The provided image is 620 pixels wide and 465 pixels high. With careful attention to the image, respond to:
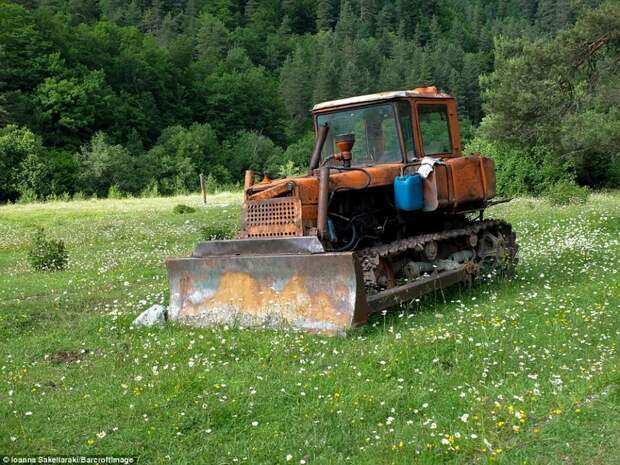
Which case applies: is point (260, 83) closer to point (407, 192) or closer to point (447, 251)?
point (447, 251)

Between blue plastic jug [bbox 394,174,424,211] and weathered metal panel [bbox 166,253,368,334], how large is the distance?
6.58 feet

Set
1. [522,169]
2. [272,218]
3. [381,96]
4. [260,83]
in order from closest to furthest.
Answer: [272,218]
[381,96]
[522,169]
[260,83]

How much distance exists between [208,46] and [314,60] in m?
23.8

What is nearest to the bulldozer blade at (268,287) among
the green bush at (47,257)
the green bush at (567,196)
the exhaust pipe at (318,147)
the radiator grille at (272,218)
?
the radiator grille at (272,218)

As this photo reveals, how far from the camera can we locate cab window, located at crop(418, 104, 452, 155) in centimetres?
1117

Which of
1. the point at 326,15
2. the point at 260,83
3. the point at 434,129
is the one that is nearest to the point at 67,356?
the point at 434,129

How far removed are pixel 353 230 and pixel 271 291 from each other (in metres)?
1.83

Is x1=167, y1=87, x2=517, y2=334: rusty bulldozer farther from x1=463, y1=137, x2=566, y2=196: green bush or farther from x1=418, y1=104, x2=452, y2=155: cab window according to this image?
x1=463, y1=137, x2=566, y2=196: green bush

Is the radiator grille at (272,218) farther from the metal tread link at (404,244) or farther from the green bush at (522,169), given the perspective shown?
the green bush at (522,169)

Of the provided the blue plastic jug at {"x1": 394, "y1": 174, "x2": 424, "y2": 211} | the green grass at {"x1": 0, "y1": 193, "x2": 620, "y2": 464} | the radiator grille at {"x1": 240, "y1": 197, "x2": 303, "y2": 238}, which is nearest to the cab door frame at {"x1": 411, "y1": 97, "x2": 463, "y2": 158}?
the blue plastic jug at {"x1": 394, "y1": 174, "x2": 424, "y2": 211}

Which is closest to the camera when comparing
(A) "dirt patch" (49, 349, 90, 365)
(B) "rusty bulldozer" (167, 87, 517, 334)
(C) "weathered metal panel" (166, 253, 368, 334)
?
(A) "dirt patch" (49, 349, 90, 365)

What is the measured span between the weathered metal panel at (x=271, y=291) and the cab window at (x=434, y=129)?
3.37 m

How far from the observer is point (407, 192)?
10164mm

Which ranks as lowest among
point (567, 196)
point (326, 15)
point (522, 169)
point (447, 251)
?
point (567, 196)
